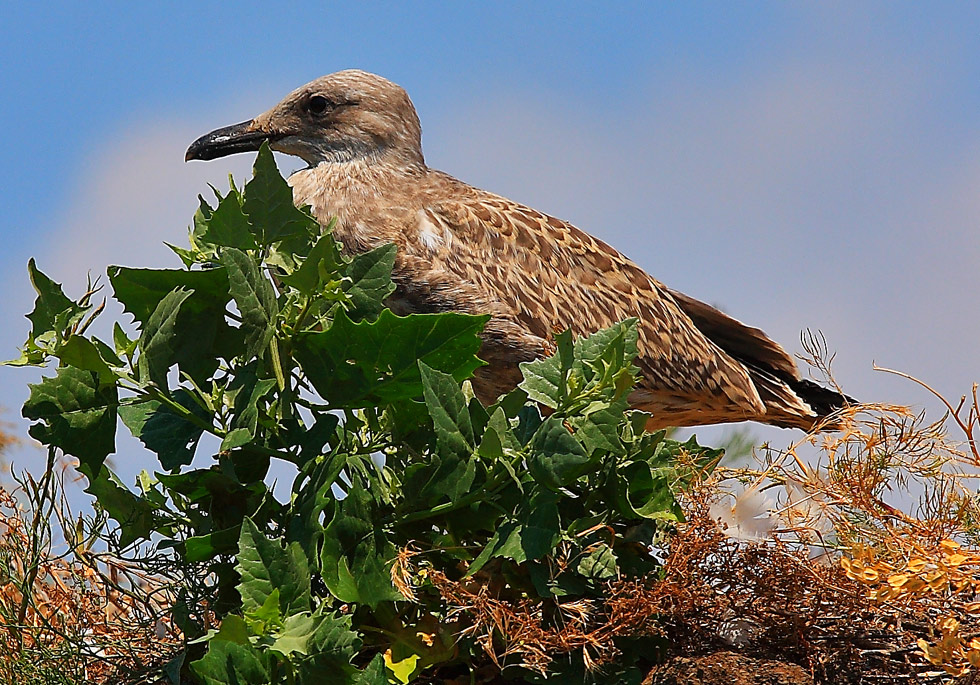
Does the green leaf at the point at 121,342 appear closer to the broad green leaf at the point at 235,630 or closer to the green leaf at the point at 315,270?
the green leaf at the point at 315,270

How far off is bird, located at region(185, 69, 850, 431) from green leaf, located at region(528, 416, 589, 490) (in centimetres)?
231

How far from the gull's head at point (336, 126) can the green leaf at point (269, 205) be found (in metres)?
2.76

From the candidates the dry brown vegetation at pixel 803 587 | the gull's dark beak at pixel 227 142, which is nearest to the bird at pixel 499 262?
the gull's dark beak at pixel 227 142

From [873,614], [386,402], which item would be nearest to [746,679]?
[873,614]

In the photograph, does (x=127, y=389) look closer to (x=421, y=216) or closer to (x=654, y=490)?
(x=654, y=490)

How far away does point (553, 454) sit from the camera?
161cm

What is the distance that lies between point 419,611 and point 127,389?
0.59 m

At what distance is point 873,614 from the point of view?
6.29 ft

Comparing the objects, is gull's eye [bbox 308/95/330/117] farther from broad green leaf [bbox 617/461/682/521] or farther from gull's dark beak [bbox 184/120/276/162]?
broad green leaf [bbox 617/461/682/521]

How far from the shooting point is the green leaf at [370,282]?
1.83 m

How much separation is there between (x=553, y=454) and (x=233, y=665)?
537 mm

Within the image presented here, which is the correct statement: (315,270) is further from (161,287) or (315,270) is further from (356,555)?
(356,555)

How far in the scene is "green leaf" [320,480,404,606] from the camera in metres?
1.64

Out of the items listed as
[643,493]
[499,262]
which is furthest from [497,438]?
[499,262]
